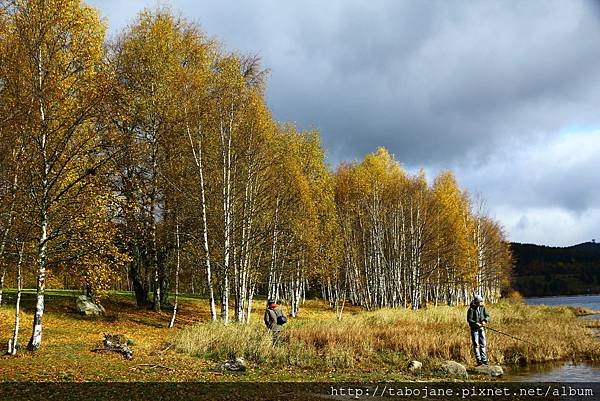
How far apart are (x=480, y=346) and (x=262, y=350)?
287 inches

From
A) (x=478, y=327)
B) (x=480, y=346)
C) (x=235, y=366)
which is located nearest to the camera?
(x=235, y=366)

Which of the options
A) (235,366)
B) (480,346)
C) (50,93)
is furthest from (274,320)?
(50,93)

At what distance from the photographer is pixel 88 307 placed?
A: 26.3m

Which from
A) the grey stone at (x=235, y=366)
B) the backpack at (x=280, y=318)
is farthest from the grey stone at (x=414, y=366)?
the grey stone at (x=235, y=366)

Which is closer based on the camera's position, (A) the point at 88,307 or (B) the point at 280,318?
(B) the point at 280,318

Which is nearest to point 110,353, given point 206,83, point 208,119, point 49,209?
point 49,209

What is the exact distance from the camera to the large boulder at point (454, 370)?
48.6 ft

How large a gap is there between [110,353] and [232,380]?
5.43 meters

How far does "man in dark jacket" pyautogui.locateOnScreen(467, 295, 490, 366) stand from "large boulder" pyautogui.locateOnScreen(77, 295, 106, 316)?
18.9m

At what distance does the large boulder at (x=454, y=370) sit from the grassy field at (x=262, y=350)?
0.34 metres

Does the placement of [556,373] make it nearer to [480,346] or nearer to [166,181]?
[480,346]

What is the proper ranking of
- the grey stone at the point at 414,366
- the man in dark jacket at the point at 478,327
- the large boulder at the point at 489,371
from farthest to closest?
the man in dark jacket at the point at 478,327 < the grey stone at the point at 414,366 < the large boulder at the point at 489,371

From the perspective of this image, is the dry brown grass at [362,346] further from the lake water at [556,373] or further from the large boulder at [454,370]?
the large boulder at [454,370]

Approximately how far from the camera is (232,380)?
42.3 feet
